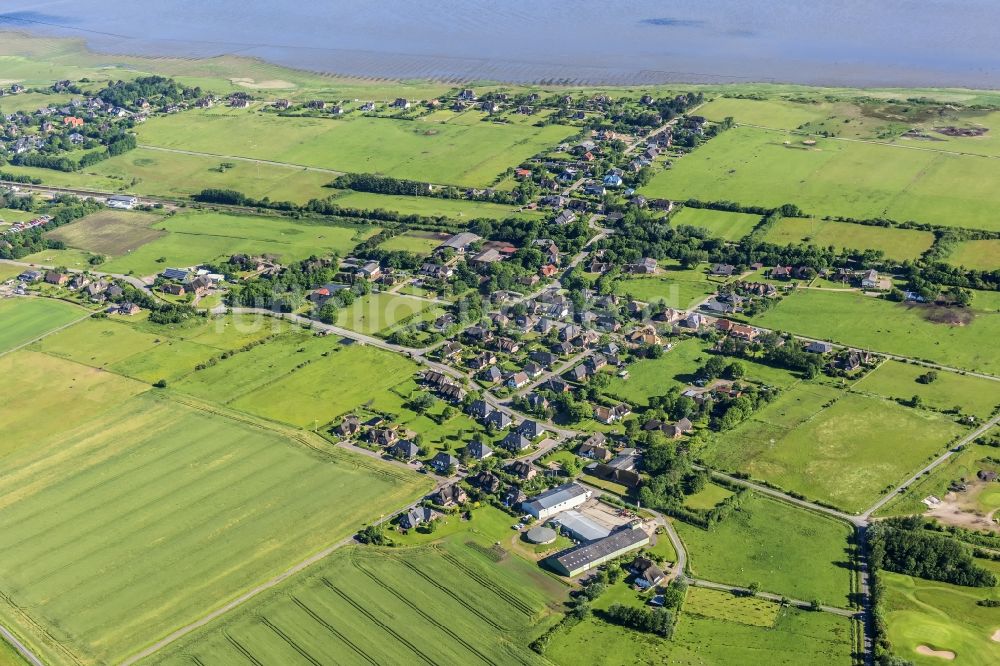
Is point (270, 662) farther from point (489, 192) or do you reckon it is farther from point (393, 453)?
point (489, 192)

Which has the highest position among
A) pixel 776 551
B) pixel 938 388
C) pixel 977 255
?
pixel 977 255

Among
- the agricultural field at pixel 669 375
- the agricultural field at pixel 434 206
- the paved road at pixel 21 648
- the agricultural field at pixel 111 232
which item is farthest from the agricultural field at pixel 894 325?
the agricultural field at pixel 111 232

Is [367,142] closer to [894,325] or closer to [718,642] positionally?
[894,325]

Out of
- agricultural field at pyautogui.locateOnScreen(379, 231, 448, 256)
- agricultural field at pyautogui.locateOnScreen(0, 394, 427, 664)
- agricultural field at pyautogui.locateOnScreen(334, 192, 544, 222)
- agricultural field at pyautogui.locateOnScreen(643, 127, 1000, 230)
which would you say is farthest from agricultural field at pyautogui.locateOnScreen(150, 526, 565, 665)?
agricultural field at pyautogui.locateOnScreen(643, 127, 1000, 230)

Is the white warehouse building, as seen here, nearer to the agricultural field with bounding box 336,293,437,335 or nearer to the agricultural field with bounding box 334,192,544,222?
the agricultural field with bounding box 336,293,437,335

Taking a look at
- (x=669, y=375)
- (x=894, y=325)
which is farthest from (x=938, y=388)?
(x=669, y=375)

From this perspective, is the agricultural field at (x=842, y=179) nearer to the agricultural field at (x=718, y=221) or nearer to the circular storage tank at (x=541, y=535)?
the agricultural field at (x=718, y=221)
